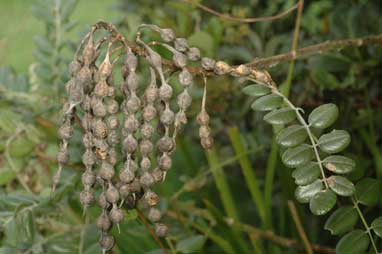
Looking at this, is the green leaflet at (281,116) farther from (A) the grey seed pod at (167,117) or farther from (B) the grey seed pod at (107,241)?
(B) the grey seed pod at (107,241)

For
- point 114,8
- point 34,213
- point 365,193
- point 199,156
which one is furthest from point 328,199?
point 114,8

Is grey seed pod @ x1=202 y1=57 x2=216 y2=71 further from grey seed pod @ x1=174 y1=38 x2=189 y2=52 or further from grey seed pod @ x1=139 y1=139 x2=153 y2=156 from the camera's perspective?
grey seed pod @ x1=139 y1=139 x2=153 y2=156

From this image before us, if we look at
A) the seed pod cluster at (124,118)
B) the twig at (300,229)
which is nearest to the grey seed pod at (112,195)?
the seed pod cluster at (124,118)

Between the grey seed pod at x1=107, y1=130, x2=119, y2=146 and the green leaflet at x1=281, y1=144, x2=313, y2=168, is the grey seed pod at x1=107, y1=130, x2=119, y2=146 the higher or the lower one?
the higher one

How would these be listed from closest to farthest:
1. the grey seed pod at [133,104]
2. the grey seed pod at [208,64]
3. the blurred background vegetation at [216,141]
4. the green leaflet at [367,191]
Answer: the grey seed pod at [133,104], the grey seed pod at [208,64], the green leaflet at [367,191], the blurred background vegetation at [216,141]

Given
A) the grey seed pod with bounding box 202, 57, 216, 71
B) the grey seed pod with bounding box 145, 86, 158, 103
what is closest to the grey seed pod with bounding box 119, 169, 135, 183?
the grey seed pod with bounding box 145, 86, 158, 103

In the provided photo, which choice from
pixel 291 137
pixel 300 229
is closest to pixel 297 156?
pixel 291 137
